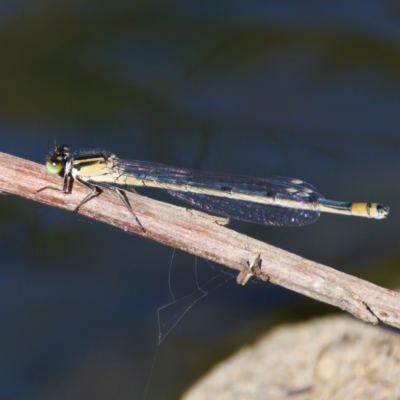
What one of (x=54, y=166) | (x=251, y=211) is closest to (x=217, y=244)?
(x=54, y=166)

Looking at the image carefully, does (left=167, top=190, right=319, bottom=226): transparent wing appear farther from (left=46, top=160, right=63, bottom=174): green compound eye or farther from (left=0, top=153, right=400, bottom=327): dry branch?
(left=0, top=153, right=400, bottom=327): dry branch

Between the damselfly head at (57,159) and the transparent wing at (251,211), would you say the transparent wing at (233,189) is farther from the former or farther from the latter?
the damselfly head at (57,159)

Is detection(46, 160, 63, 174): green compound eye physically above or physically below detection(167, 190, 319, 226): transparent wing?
below

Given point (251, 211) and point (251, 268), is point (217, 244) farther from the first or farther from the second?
point (251, 211)

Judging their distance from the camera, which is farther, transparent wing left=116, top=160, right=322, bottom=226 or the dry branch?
transparent wing left=116, top=160, right=322, bottom=226

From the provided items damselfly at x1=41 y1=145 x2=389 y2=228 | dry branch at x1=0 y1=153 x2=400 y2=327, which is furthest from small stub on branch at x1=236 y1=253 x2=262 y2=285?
damselfly at x1=41 y1=145 x2=389 y2=228

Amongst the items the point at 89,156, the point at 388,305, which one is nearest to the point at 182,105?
the point at 89,156
